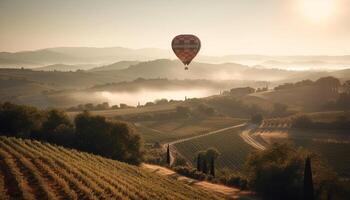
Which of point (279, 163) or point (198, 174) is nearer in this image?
point (279, 163)

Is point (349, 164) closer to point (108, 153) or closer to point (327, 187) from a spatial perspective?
point (327, 187)

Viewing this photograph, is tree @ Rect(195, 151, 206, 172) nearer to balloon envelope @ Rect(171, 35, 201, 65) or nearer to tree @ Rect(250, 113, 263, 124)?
balloon envelope @ Rect(171, 35, 201, 65)

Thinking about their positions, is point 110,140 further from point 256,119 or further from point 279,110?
point 279,110

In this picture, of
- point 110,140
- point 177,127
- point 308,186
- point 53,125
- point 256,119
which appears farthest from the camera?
point 256,119

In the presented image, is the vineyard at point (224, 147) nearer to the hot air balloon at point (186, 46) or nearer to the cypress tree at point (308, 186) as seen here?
the hot air balloon at point (186, 46)

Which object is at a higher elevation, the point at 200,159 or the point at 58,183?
the point at 58,183

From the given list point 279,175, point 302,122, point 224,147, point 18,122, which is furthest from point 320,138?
point 18,122

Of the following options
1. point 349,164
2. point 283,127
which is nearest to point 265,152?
point 349,164

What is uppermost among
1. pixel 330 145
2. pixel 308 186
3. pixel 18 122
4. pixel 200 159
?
pixel 18 122
